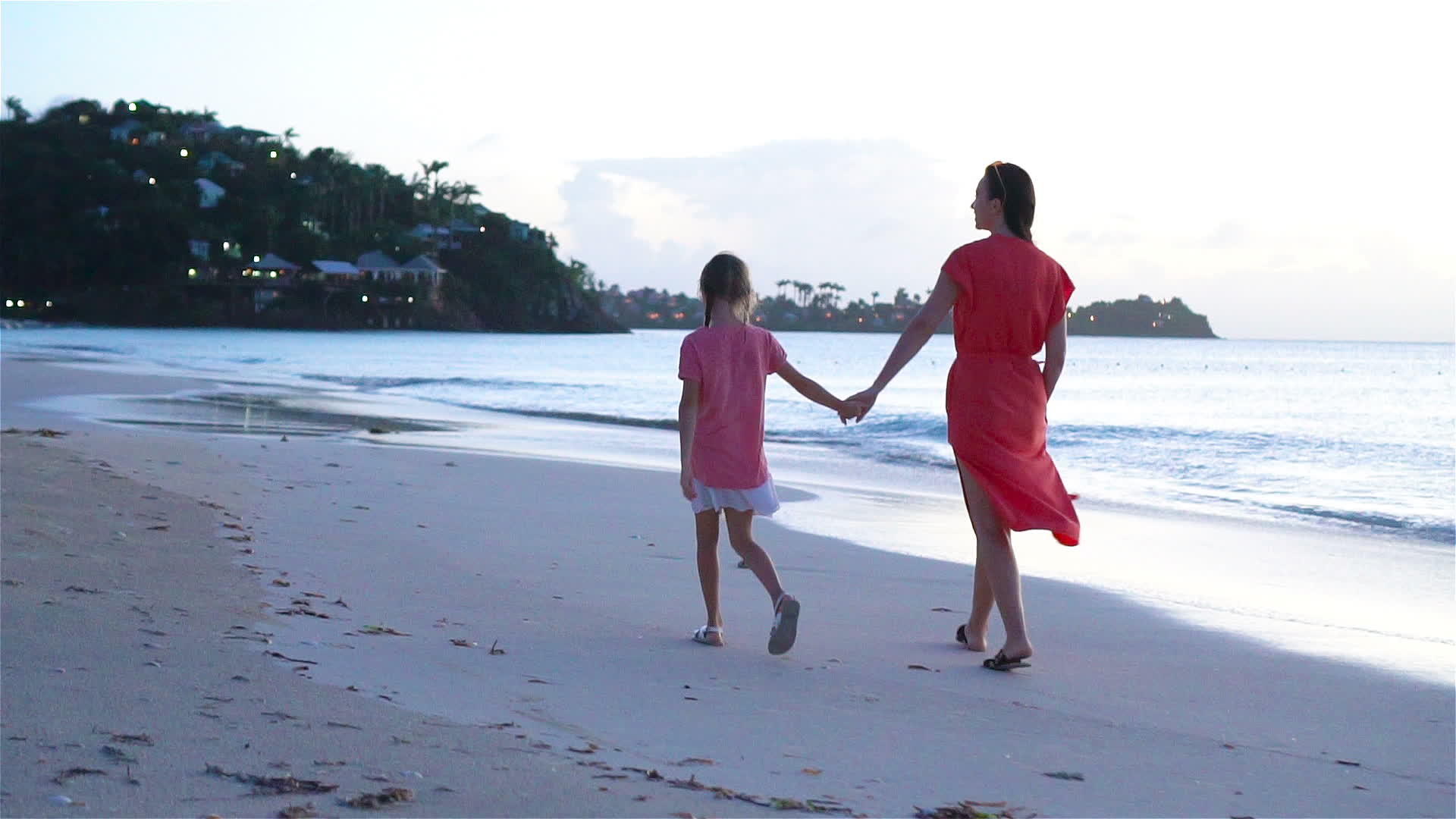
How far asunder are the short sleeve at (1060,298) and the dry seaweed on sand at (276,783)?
2768 millimetres

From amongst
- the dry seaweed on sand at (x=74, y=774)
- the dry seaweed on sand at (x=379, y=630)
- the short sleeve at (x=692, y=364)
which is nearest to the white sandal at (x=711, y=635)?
the short sleeve at (x=692, y=364)

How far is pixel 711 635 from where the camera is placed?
172 inches

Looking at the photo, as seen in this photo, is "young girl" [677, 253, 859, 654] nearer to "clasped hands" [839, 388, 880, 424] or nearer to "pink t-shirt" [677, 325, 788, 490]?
"pink t-shirt" [677, 325, 788, 490]

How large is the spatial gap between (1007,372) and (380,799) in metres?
2.52

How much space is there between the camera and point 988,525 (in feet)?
14.1

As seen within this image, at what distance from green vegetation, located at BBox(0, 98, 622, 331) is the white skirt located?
4162 inches

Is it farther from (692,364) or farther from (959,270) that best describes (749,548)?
(959,270)

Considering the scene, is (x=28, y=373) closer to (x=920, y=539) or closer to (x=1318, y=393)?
(x=920, y=539)

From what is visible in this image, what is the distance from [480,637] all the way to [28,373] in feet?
78.8

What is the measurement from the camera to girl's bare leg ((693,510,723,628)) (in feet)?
14.5

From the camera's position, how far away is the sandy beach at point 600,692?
107 inches

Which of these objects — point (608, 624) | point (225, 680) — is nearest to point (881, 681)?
point (608, 624)

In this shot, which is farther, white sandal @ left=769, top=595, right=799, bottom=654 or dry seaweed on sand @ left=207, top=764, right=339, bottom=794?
white sandal @ left=769, top=595, right=799, bottom=654

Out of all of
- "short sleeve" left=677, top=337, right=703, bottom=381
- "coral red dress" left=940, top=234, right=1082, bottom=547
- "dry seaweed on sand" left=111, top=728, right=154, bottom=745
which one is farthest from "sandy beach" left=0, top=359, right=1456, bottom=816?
"short sleeve" left=677, top=337, right=703, bottom=381
